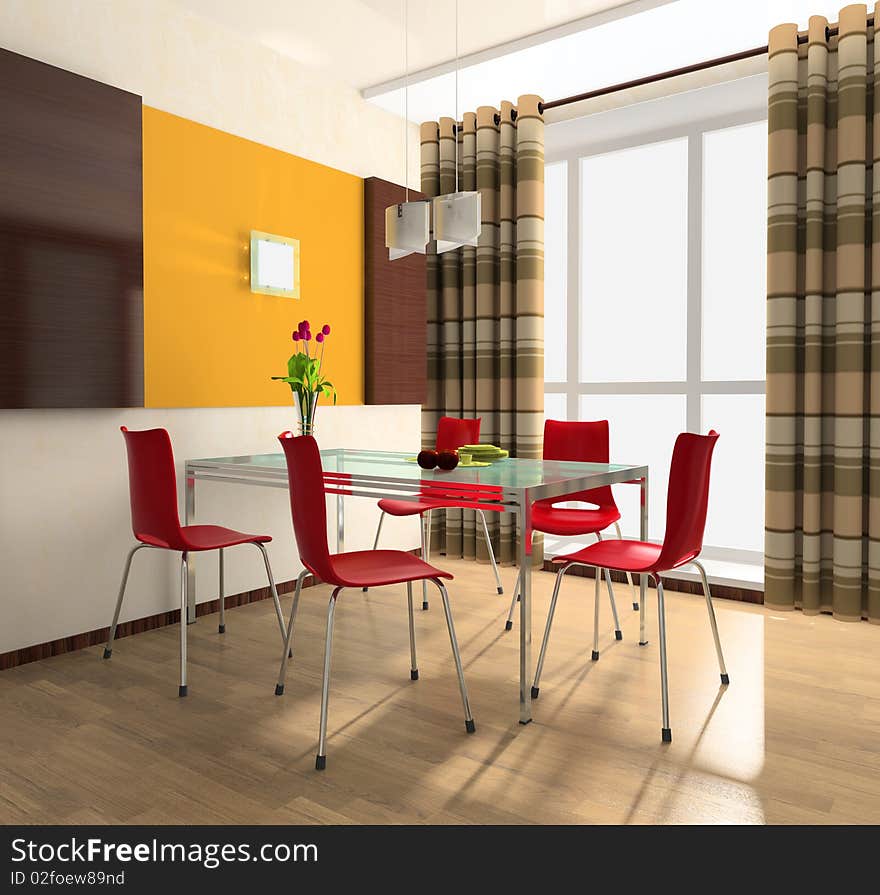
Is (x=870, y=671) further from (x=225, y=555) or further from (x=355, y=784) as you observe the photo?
(x=225, y=555)

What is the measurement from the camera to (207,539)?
115 inches

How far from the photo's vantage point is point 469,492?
2426mm

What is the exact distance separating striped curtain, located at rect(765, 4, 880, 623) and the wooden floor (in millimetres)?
370

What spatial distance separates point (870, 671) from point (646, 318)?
2643 millimetres

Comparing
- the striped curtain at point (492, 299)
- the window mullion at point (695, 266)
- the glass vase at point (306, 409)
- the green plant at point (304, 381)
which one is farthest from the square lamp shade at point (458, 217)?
the window mullion at point (695, 266)

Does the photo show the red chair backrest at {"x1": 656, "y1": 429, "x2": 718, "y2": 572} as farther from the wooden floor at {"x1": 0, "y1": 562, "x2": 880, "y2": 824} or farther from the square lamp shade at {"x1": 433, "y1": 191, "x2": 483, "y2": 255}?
the square lamp shade at {"x1": 433, "y1": 191, "x2": 483, "y2": 255}

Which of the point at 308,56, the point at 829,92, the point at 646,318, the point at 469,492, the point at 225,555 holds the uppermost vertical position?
the point at 308,56

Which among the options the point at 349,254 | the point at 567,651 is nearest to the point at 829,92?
the point at 349,254

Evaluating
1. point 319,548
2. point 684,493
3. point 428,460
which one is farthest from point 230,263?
point 684,493

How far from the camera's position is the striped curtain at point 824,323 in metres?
3.46

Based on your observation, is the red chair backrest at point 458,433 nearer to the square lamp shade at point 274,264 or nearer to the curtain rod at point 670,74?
the square lamp shade at point 274,264

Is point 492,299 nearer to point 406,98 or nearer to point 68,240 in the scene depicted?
point 406,98

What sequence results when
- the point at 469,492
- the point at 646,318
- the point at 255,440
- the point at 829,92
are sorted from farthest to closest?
1. the point at 646,318
2. the point at 255,440
3. the point at 829,92
4. the point at 469,492
